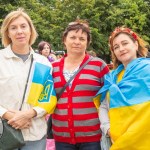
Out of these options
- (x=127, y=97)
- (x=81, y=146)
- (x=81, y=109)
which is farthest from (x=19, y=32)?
(x=81, y=146)

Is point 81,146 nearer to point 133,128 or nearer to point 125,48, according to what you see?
point 133,128

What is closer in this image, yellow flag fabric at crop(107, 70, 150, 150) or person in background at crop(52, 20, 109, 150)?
yellow flag fabric at crop(107, 70, 150, 150)

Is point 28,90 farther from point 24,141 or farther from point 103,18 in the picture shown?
point 103,18

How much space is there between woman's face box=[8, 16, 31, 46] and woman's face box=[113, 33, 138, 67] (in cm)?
90

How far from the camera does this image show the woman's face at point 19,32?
3.09 m

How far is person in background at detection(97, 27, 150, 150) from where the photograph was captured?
2.66m

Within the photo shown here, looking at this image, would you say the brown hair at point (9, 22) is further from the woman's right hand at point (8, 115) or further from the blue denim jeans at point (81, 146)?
the blue denim jeans at point (81, 146)

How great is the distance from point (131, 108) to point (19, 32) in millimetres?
1298

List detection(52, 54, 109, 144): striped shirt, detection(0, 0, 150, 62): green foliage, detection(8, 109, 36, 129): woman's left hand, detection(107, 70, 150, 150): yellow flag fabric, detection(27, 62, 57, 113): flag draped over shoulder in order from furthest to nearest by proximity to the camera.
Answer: detection(0, 0, 150, 62): green foliage → detection(52, 54, 109, 144): striped shirt → detection(27, 62, 57, 113): flag draped over shoulder → detection(8, 109, 36, 129): woman's left hand → detection(107, 70, 150, 150): yellow flag fabric

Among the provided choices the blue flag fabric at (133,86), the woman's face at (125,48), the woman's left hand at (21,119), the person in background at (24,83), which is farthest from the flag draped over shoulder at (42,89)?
the woman's face at (125,48)

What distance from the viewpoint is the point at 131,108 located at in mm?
2709

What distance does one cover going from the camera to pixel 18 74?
9.77ft

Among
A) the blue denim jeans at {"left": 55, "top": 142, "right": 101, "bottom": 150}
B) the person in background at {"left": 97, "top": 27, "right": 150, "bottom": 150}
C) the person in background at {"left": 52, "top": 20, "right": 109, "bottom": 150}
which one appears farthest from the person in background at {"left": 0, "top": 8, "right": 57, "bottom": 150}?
the person in background at {"left": 97, "top": 27, "right": 150, "bottom": 150}

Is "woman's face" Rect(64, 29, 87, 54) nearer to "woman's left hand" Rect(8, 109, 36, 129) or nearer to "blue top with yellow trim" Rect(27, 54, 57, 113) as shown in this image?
"blue top with yellow trim" Rect(27, 54, 57, 113)
